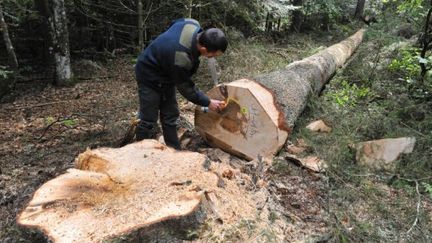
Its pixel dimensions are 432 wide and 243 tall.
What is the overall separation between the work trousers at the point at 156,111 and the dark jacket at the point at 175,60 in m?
0.09

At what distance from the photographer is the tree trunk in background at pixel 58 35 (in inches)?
270

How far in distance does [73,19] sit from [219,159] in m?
6.47

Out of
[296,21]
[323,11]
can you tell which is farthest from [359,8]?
[296,21]

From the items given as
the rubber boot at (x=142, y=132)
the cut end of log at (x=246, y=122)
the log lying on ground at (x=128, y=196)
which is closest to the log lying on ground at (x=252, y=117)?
the cut end of log at (x=246, y=122)

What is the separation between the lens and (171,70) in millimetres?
3645

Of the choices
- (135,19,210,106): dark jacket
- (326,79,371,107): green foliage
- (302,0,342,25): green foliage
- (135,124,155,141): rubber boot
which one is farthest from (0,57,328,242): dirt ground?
(302,0,342,25): green foliage

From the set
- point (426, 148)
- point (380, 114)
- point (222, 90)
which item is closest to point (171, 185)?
point (222, 90)

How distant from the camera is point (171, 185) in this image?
9.31 feet

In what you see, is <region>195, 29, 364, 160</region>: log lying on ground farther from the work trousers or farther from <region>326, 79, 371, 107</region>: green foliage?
<region>326, 79, 371, 107</region>: green foliage

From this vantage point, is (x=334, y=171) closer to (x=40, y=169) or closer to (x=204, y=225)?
(x=204, y=225)

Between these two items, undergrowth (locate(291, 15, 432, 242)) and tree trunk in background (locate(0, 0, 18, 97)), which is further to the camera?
tree trunk in background (locate(0, 0, 18, 97))

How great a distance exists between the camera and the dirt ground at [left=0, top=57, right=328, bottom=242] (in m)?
3.12

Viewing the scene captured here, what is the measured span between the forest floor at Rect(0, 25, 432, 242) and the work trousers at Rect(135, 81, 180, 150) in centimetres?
44

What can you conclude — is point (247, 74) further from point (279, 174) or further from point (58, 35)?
point (279, 174)
